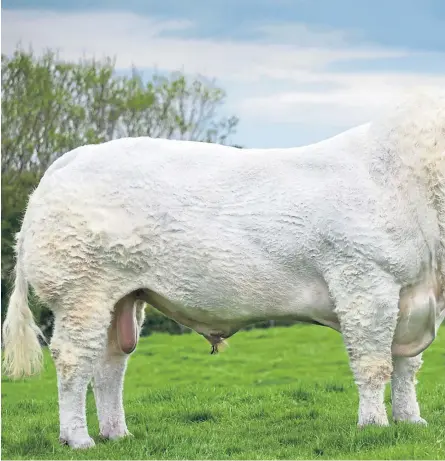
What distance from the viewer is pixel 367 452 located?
586 cm

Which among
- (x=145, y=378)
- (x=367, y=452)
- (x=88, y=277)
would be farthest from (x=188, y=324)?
(x=145, y=378)

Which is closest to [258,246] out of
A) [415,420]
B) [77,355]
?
[77,355]

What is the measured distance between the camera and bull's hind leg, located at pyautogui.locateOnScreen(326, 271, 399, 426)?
6.31 metres

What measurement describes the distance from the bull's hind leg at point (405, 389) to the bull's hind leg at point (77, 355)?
2146 millimetres

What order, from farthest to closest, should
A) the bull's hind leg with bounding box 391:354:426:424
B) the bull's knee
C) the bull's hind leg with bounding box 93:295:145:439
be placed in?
the bull's hind leg with bounding box 93:295:145:439 < the bull's hind leg with bounding box 391:354:426:424 < the bull's knee

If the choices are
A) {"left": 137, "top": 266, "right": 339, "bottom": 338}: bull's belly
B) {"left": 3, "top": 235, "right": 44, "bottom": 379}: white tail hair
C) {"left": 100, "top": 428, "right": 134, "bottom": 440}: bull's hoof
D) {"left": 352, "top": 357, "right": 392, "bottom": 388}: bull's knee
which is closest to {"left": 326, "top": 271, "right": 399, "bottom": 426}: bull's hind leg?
{"left": 352, "top": 357, "right": 392, "bottom": 388}: bull's knee

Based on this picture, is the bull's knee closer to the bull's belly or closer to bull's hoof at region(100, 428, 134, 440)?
the bull's belly

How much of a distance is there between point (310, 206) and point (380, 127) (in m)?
0.80

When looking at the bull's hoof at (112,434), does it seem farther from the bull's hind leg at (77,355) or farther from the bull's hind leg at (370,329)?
the bull's hind leg at (370,329)

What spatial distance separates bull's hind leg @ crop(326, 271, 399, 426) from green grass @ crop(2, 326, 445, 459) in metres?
0.24

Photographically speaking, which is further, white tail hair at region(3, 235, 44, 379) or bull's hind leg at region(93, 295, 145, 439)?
white tail hair at region(3, 235, 44, 379)

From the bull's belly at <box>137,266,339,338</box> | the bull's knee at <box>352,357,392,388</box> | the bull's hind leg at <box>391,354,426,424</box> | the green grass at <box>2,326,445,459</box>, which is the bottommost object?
the green grass at <box>2,326,445,459</box>

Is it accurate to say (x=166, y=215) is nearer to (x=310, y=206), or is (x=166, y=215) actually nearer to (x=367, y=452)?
(x=310, y=206)

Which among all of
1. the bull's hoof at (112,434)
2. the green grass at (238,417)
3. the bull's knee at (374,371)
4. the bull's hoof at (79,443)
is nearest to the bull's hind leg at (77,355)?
the bull's hoof at (79,443)
